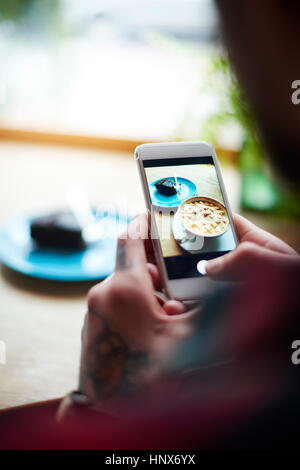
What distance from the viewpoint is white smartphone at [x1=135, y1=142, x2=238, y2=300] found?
0.47 m

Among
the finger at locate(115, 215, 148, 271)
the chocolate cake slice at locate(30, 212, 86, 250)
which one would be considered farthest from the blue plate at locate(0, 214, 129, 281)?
the finger at locate(115, 215, 148, 271)

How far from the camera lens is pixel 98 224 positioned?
0.78 meters

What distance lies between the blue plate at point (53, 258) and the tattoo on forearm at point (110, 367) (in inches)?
8.9

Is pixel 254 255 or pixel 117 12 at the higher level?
pixel 117 12

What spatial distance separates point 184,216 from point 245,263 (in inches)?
4.0

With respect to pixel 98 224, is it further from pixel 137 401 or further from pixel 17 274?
pixel 137 401

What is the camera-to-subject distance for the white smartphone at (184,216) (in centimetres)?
47

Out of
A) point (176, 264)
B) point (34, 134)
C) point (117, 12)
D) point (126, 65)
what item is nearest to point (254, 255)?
point (176, 264)

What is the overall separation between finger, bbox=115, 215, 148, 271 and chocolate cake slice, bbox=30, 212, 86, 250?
25cm

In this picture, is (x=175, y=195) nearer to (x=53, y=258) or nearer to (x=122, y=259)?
(x=122, y=259)

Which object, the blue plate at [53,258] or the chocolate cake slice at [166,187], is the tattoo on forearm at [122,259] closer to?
the chocolate cake slice at [166,187]

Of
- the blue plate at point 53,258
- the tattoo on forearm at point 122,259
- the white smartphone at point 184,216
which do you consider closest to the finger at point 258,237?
the white smartphone at point 184,216

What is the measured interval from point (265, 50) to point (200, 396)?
0.76 feet

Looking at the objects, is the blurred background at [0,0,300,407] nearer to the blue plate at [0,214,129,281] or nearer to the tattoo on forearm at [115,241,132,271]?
the blue plate at [0,214,129,281]
